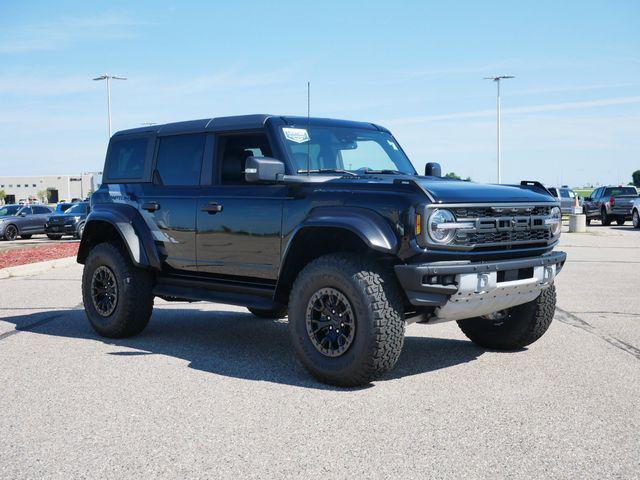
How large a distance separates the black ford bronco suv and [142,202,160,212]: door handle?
0.02 metres

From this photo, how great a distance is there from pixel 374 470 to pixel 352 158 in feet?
11.6

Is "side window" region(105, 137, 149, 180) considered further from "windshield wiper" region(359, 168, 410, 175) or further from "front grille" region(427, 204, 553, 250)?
"front grille" region(427, 204, 553, 250)

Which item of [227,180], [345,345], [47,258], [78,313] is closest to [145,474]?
[345,345]

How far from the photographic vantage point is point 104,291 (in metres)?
7.75

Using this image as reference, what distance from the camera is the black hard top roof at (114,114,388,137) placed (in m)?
6.58

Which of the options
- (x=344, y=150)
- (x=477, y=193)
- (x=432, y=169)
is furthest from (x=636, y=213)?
(x=477, y=193)

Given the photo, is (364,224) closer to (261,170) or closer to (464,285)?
(464,285)

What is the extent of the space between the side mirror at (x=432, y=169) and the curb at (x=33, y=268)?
9.55 metres

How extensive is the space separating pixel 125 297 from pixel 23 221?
27.6m

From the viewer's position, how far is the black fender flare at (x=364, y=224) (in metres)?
5.25

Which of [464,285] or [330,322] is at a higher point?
[464,285]

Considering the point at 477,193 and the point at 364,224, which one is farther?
the point at 477,193

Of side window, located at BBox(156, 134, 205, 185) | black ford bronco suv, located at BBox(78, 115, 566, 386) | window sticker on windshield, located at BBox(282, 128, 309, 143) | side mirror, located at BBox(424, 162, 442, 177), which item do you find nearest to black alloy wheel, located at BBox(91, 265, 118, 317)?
black ford bronco suv, located at BBox(78, 115, 566, 386)

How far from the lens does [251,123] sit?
6.62m
